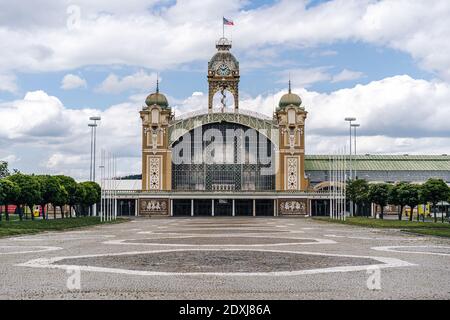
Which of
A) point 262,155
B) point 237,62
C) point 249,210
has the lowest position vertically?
point 249,210

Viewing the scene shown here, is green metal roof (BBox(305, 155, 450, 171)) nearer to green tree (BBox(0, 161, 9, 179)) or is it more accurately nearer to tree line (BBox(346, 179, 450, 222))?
tree line (BBox(346, 179, 450, 222))

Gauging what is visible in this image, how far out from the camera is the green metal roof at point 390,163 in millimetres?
159750

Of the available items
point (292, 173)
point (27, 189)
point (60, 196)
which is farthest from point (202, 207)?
point (27, 189)

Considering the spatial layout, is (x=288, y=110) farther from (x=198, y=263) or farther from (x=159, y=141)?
(x=198, y=263)

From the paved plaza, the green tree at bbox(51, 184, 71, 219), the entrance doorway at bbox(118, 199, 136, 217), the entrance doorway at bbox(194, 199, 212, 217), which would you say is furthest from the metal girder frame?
the paved plaza

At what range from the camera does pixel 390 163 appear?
162 m

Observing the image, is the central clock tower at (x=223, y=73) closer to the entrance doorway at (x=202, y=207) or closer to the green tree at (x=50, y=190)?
the entrance doorway at (x=202, y=207)

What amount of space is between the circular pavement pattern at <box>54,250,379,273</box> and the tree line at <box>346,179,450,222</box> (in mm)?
55687

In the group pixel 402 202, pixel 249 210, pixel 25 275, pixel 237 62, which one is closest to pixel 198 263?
pixel 25 275

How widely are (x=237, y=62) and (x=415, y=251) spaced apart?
399 ft

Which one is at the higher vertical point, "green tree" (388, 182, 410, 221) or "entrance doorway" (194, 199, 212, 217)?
"green tree" (388, 182, 410, 221)

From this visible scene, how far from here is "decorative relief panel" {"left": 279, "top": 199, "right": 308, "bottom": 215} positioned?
13450cm

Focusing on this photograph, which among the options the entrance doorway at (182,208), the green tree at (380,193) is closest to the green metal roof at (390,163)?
the entrance doorway at (182,208)
